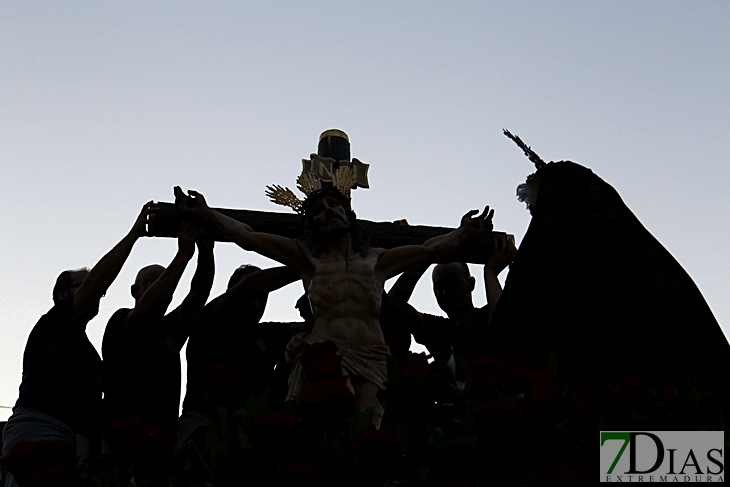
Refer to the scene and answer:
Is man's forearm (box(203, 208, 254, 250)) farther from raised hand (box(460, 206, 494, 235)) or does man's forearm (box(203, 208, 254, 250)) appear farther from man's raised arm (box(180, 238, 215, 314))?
raised hand (box(460, 206, 494, 235))

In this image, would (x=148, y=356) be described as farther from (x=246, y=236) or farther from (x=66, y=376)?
(x=246, y=236)

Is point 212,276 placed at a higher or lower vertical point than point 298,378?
higher

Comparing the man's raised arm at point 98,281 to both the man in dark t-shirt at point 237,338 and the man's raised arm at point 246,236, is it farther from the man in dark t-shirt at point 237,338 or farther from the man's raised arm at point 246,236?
the man in dark t-shirt at point 237,338

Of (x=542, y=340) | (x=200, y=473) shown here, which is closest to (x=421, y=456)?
(x=200, y=473)

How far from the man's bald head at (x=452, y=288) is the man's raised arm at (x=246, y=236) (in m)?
1.67

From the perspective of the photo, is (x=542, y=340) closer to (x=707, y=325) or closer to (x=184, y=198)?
(x=707, y=325)

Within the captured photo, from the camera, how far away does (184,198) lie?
232 inches

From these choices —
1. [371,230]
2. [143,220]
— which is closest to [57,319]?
[143,220]

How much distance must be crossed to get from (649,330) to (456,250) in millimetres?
2455

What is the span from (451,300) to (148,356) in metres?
2.54

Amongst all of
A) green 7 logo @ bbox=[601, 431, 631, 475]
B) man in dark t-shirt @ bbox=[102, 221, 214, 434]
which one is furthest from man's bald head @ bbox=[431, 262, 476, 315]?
green 7 logo @ bbox=[601, 431, 631, 475]

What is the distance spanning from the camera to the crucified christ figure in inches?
203

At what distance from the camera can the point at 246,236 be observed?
581 cm

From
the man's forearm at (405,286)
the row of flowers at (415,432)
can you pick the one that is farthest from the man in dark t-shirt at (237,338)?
the row of flowers at (415,432)
